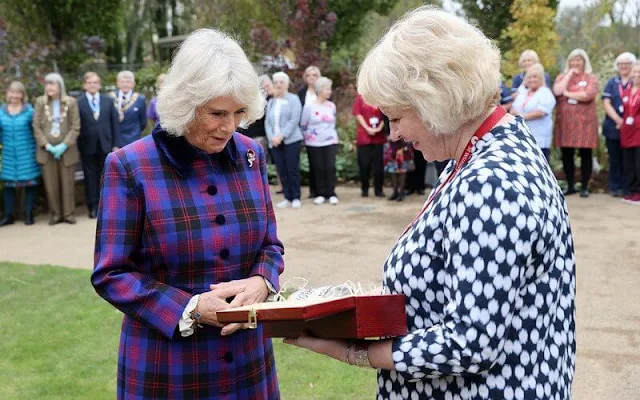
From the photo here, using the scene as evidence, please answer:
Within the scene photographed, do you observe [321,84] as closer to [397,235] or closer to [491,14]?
[397,235]

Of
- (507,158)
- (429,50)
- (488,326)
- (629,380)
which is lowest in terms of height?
(629,380)

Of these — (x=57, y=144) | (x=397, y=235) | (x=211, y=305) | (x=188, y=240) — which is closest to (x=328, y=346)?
(x=211, y=305)

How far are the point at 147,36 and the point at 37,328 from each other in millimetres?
37967

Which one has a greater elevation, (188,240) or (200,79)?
(200,79)

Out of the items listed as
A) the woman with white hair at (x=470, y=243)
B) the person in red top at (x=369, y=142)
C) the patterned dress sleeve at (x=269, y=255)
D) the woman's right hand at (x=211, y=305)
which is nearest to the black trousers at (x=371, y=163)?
the person in red top at (x=369, y=142)

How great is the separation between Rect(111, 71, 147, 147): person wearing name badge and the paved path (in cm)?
141

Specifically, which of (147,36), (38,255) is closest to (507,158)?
(38,255)

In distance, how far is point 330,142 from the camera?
37.9 ft

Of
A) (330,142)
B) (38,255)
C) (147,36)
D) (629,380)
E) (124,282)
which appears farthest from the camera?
(147,36)

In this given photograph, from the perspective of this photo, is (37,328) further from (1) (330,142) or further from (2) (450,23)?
(1) (330,142)

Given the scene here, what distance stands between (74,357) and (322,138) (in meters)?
6.75

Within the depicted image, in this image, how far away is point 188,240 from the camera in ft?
8.37

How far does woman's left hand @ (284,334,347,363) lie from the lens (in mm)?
2080

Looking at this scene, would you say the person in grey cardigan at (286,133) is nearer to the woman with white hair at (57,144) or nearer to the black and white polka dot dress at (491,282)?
the woman with white hair at (57,144)
